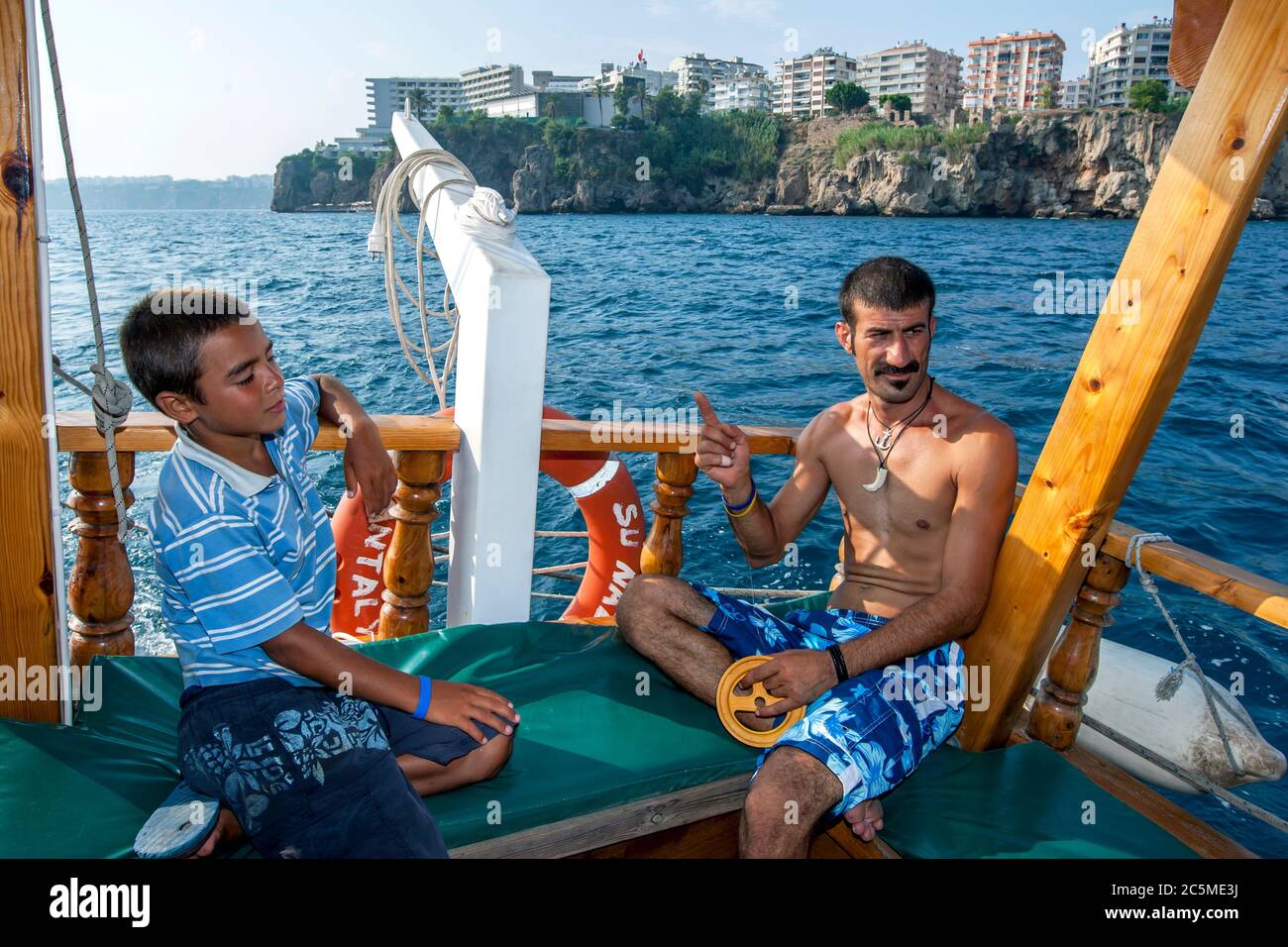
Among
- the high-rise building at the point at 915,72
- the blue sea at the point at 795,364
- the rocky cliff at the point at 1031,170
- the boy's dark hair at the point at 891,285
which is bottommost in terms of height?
the blue sea at the point at 795,364

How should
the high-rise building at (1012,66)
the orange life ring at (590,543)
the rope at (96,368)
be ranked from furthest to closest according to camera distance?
the high-rise building at (1012,66), the orange life ring at (590,543), the rope at (96,368)

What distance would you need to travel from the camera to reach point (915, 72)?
115m

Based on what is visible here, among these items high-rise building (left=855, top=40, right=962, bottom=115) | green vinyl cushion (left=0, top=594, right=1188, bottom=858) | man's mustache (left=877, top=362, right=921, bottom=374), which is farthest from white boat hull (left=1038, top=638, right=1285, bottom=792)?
high-rise building (left=855, top=40, right=962, bottom=115)

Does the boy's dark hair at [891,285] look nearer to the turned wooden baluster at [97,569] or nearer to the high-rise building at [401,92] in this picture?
the turned wooden baluster at [97,569]

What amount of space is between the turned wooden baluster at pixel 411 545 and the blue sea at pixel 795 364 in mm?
2806

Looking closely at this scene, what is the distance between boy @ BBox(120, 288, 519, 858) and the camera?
1608 mm

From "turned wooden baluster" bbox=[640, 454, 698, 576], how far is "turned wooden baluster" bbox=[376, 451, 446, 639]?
0.67 meters

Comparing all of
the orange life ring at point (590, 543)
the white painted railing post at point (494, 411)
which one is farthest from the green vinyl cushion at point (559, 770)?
the orange life ring at point (590, 543)

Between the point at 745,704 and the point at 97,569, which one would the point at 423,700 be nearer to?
the point at 745,704

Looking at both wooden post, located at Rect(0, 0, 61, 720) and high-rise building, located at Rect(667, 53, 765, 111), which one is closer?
wooden post, located at Rect(0, 0, 61, 720)

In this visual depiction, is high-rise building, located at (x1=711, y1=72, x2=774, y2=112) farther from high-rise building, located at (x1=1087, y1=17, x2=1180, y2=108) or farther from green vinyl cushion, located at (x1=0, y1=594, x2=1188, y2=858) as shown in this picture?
green vinyl cushion, located at (x1=0, y1=594, x2=1188, y2=858)

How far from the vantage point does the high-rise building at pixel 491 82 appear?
285 ft
